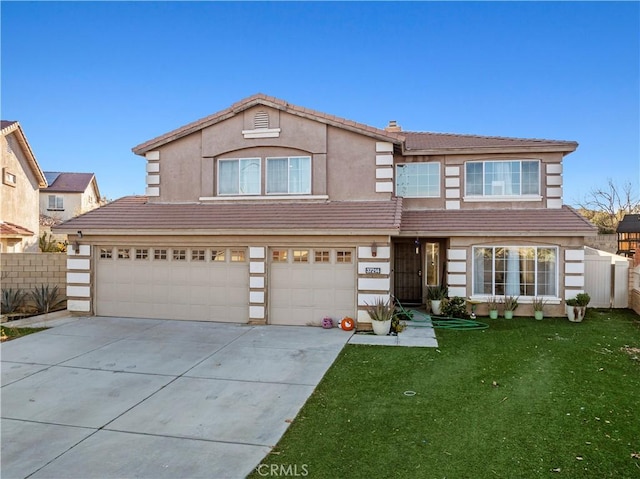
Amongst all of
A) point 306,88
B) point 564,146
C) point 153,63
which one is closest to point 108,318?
point 153,63

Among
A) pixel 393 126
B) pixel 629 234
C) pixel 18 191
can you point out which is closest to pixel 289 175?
pixel 393 126

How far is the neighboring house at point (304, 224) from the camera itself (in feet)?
37.3

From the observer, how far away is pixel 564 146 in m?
13.4

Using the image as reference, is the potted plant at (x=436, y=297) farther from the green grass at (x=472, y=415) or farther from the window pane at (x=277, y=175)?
the window pane at (x=277, y=175)

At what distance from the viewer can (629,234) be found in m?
18.0

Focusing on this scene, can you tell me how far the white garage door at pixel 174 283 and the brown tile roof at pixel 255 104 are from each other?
3.69 m

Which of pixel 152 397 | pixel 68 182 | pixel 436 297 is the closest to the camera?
pixel 152 397

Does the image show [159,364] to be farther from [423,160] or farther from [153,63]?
[153,63]

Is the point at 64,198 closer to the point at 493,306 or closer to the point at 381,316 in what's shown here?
the point at 381,316

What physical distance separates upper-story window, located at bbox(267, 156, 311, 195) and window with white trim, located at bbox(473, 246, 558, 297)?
5.88 meters

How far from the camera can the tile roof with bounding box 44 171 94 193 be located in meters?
37.3

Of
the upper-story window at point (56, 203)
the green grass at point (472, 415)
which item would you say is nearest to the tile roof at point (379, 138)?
the green grass at point (472, 415)

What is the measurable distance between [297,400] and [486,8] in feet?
48.6

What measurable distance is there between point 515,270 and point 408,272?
3767 mm
